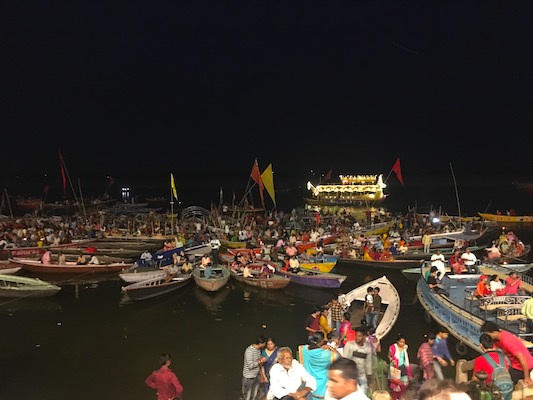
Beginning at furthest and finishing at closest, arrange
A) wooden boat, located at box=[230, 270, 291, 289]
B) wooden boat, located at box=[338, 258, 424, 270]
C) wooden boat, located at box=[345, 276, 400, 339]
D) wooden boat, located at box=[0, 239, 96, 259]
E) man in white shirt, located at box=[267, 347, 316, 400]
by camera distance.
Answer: wooden boat, located at box=[0, 239, 96, 259], wooden boat, located at box=[338, 258, 424, 270], wooden boat, located at box=[230, 270, 291, 289], wooden boat, located at box=[345, 276, 400, 339], man in white shirt, located at box=[267, 347, 316, 400]

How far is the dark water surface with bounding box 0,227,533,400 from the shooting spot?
12.2 m

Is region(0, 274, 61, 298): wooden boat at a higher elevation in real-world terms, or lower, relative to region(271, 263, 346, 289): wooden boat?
higher

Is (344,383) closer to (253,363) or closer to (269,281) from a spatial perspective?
(253,363)

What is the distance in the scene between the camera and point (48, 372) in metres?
13.1

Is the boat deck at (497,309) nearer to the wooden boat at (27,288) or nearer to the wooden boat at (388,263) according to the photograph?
the wooden boat at (388,263)

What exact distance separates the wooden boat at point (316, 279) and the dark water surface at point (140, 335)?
0.34 metres

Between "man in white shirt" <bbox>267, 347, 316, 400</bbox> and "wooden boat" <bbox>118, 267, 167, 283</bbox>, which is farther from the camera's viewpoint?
"wooden boat" <bbox>118, 267, 167, 283</bbox>

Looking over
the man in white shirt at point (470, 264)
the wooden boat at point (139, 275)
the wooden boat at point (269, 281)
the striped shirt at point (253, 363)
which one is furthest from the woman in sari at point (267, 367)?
the wooden boat at point (139, 275)

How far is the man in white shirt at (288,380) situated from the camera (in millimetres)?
6098

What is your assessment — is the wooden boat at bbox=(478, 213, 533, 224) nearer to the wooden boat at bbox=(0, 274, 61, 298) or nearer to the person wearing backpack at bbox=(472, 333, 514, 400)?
the wooden boat at bbox=(0, 274, 61, 298)

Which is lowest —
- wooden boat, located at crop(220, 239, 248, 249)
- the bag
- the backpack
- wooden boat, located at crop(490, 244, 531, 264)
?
wooden boat, located at crop(490, 244, 531, 264)

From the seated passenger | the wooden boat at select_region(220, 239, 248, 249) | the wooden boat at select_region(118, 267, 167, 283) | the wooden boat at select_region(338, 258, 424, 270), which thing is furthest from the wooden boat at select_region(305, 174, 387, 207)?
the wooden boat at select_region(118, 267, 167, 283)

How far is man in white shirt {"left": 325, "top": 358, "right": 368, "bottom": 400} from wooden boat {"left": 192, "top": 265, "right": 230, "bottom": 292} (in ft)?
52.4

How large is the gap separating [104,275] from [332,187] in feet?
165
